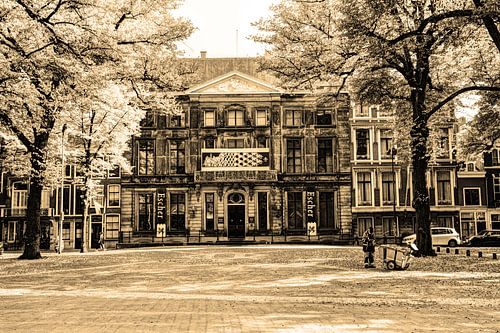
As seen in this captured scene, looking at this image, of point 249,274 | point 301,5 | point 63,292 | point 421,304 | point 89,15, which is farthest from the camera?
point 301,5

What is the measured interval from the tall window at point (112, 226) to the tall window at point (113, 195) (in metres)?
1.20

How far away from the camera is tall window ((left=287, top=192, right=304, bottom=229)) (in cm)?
4647

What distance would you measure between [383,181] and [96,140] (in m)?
26.0

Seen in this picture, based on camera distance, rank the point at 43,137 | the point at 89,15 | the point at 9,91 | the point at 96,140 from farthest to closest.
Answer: the point at 96,140 < the point at 43,137 < the point at 9,91 < the point at 89,15

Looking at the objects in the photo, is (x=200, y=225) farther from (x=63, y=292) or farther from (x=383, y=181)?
(x=63, y=292)

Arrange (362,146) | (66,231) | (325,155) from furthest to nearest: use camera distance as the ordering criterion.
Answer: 1. (66,231)
2. (362,146)
3. (325,155)

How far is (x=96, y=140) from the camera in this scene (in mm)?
36125

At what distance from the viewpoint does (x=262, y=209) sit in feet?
152

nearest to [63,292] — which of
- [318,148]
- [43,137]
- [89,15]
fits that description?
[89,15]

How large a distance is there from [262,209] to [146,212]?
10506 millimetres

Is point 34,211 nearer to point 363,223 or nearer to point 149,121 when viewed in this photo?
point 149,121

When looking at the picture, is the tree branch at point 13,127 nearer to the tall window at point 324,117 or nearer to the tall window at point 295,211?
the tall window at point 295,211

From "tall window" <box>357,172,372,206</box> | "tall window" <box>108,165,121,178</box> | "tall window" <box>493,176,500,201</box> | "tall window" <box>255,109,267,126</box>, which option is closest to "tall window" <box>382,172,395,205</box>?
"tall window" <box>357,172,372,206</box>

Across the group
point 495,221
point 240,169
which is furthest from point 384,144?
point 240,169
